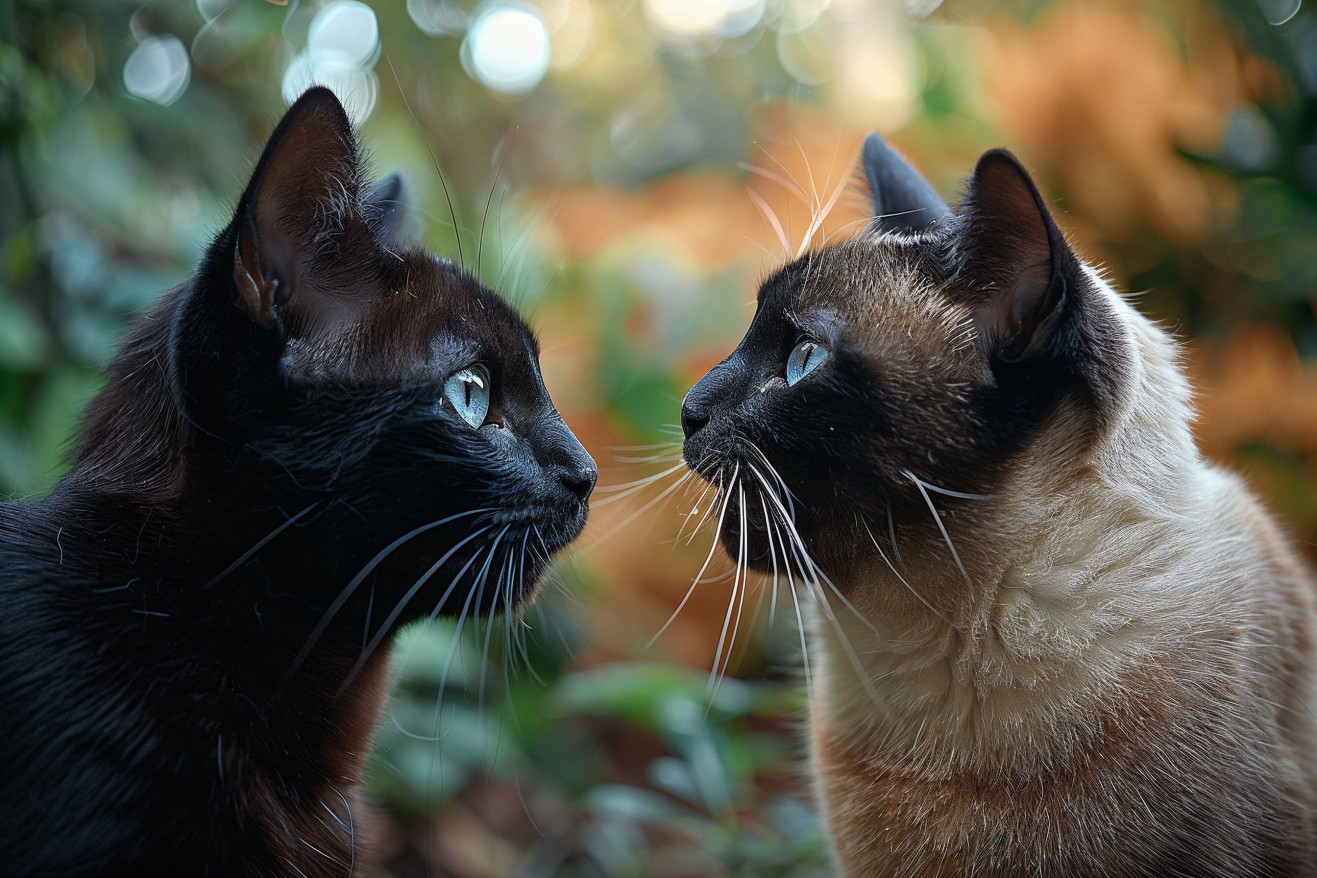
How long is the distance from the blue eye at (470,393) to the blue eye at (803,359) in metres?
0.39

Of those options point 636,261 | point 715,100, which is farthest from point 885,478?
point 715,100

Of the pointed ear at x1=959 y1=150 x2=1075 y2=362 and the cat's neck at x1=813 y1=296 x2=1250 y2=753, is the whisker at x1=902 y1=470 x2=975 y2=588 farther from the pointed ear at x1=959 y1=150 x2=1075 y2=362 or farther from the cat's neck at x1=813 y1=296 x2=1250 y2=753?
the pointed ear at x1=959 y1=150 x2=1075 y2=362

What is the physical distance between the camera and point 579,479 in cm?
118

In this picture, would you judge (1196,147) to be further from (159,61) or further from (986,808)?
(159,61)

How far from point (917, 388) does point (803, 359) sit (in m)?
0.16

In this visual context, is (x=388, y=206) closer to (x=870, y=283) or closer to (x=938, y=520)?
(x=870, y=283)

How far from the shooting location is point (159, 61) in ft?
7.28

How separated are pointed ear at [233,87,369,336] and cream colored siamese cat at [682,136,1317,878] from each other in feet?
1.63

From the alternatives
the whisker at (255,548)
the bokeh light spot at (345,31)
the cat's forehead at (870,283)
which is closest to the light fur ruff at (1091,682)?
the cat's forehead at (870,283)

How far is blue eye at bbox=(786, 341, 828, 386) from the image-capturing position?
1.25 m

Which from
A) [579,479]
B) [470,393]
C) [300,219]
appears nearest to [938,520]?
[579,479]

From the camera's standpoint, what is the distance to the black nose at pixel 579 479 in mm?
1178

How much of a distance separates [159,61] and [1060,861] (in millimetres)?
2374

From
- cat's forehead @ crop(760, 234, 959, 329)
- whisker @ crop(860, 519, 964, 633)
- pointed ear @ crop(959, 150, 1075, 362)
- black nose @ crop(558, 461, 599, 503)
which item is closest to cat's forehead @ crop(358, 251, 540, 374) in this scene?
black nose @ crop(558, 461, 599, 503)
